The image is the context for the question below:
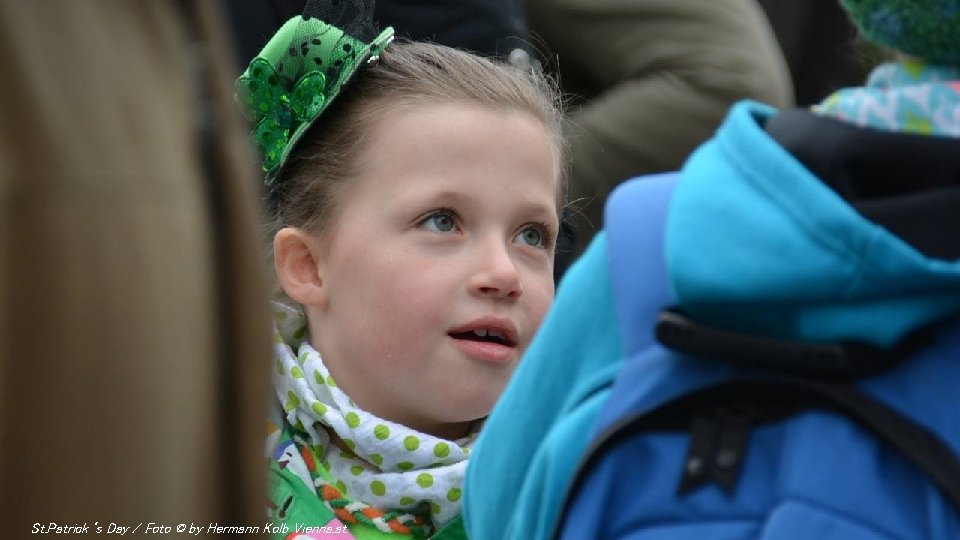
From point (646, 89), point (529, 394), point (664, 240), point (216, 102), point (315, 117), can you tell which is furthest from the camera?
point (646, 89)

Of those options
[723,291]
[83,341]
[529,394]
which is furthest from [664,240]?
[83,341]

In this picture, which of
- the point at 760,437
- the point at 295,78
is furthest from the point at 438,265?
the point at 760,437

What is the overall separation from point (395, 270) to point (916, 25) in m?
1.05

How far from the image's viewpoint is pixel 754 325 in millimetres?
1444

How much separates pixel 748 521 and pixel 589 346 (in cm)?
26

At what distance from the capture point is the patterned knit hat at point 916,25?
147cm

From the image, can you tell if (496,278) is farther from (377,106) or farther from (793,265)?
(793,265)

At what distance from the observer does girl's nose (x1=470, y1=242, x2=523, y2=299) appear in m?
2.30

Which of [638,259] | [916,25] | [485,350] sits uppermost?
[916,25]

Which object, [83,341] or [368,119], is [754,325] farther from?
[368,119]

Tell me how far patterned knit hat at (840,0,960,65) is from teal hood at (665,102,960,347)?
0.57ft

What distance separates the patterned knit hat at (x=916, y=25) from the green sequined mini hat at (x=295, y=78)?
4.03 ft

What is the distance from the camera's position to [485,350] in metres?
2.30

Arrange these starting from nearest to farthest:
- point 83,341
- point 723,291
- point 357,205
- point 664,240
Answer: point 83,341, point 723,291, point 664,240, point 357,205
